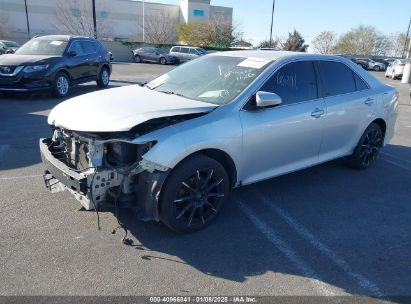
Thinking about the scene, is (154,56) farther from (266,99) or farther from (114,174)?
(114,174)

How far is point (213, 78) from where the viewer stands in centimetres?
439

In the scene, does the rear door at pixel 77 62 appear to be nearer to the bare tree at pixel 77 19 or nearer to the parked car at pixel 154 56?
the parked car at pixel 154 56

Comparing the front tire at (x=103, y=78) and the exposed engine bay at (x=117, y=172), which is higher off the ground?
the exposed engine bay at (x=117, y=172)

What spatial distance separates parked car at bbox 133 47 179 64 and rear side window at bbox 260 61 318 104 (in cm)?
3218

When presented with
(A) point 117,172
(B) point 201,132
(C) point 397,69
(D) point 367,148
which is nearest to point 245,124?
(B) point 201,132

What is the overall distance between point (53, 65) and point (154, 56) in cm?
2622

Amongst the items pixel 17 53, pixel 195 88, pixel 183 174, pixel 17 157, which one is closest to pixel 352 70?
pixel 195 88

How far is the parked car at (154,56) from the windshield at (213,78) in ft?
104

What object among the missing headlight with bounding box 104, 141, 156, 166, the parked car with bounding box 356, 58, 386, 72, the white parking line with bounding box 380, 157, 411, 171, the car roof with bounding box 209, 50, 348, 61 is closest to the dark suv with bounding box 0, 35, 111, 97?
the car roof with bounding box 209, 50, 348, 61

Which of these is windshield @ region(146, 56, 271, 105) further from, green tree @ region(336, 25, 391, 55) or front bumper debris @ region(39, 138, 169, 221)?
green tree @ region(336, 25, 391, 55)

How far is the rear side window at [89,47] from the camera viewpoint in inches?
483

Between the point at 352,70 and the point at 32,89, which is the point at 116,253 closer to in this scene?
the point at 352,70

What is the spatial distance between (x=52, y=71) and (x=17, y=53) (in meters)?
1.67

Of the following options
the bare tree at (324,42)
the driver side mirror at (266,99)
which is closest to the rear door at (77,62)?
the driver side mirror at (266,99)
